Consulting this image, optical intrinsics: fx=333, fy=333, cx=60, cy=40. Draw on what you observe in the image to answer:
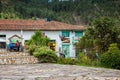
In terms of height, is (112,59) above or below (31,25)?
below

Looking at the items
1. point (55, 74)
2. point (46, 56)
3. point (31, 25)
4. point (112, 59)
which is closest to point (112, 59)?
point (112, 59)

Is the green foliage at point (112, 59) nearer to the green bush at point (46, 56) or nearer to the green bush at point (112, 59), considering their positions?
the green bush at point (112, 59)

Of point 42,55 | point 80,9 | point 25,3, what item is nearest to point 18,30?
point 42,55

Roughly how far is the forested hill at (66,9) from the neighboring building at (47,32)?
14609 mm

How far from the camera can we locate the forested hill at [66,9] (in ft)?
170

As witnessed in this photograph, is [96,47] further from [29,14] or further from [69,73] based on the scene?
[29,14]

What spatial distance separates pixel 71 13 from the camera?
5956 cm

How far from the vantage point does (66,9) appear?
6053cm

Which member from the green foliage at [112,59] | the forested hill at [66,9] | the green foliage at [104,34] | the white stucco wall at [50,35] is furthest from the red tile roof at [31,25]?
the green foliage at [112,59]

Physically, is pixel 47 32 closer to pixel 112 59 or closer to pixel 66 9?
Answer: pixel 112 59

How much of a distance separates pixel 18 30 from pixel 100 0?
Result: 3051cm

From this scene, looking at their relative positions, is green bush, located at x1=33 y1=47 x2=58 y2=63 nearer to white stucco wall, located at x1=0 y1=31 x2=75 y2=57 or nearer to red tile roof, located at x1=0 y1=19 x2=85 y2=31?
white stucco wall, located at x1=0 y1=31 x2=75 y2=57

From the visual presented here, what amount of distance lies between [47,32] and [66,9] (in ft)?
87.1

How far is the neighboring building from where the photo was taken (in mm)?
32844
